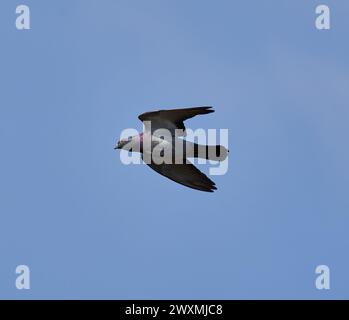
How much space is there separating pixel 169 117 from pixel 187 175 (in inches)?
76.1

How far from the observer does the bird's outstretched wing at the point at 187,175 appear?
163 feet

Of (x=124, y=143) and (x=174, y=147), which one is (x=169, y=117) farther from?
(x=124, y=143)

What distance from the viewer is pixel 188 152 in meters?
48.8

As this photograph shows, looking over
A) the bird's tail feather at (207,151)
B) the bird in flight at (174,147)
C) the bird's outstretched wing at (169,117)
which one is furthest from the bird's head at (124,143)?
the bird's tail feather at (207,151)

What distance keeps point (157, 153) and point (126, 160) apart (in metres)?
0.94

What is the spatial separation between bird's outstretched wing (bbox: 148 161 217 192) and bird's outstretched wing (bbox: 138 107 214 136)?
1165mm

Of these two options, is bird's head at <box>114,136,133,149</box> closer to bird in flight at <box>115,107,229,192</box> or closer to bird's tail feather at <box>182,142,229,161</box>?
bird in flight at <box>115,107,229,192</box>

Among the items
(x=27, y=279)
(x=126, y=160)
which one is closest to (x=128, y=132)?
(x=126, y=160)

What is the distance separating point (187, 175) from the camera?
164 feet

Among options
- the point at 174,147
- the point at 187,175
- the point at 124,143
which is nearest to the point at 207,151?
the point at 174,147

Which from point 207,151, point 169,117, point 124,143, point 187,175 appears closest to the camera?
point 207,151

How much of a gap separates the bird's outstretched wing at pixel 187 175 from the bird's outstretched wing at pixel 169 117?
1165 mm

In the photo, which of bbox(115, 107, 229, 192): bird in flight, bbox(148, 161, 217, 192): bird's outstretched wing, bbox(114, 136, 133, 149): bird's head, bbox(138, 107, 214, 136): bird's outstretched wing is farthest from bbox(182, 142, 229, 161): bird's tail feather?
bbox(114, 136, 133, 149): bird's head
